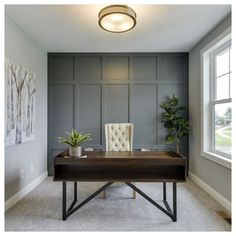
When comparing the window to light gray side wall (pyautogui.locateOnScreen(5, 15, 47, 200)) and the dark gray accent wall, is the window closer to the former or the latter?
the dark gray accent wall

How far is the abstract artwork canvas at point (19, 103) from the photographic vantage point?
2.45 metres

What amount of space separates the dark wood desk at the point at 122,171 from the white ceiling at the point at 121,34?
1.81 meters

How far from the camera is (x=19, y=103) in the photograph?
273 cm

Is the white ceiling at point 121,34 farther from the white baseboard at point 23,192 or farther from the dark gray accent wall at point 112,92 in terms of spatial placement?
the white baseboard at point 23,192

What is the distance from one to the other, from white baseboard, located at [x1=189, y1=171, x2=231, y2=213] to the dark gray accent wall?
62cm

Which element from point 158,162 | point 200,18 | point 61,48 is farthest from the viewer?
point 61,48

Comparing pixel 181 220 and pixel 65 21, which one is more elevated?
pixel 65 21

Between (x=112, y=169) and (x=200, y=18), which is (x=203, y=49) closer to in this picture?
(x=200, y=18)

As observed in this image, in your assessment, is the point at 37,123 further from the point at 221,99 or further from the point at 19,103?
the point at 221,99

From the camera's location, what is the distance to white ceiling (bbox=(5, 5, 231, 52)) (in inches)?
90.4

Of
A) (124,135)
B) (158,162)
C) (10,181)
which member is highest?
(124,135)

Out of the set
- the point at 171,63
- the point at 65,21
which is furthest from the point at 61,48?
the point at 171,63

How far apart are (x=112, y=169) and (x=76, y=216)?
697 mm

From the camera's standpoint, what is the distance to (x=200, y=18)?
2500 mm
